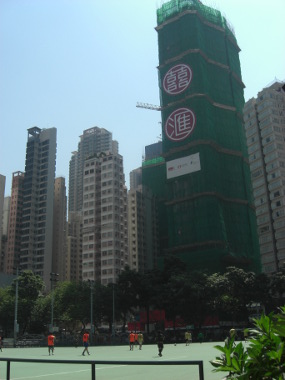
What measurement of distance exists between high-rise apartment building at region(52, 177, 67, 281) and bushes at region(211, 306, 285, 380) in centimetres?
12721

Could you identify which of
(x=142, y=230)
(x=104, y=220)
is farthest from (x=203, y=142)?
(x=142, y=230)

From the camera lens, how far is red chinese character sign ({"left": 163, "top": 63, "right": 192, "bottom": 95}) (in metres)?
102

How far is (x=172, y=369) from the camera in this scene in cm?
558

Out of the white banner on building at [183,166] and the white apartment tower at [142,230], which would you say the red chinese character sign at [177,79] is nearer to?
the white banner on building at [183,166]

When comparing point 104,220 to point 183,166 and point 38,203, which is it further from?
point 38,203

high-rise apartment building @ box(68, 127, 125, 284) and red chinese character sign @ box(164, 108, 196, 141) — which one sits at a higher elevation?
red chinese character sign @ box(164, 108, 196, 141)

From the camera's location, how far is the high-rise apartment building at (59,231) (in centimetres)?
12988

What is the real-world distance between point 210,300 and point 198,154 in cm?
4274

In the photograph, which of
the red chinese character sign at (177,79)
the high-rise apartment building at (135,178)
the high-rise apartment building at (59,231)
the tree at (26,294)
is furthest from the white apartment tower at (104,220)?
the high-rise apartment building at (135,178)

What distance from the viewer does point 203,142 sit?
310 ft

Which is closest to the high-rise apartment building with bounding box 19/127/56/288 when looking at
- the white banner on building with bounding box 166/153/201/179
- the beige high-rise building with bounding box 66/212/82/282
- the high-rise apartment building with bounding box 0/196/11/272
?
the high-rise apartment building with bounding box 0/196/11/272

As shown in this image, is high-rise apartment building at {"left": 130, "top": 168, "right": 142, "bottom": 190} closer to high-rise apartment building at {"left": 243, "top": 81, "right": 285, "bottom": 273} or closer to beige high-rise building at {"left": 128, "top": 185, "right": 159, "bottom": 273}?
beige high-rise building at {"left": 128, "top": 185, "right": 159, "bottom": 273}

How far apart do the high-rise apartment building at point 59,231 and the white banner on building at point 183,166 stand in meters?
48.9

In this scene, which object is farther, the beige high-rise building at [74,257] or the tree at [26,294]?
the beige high-rise building at [74,257]
